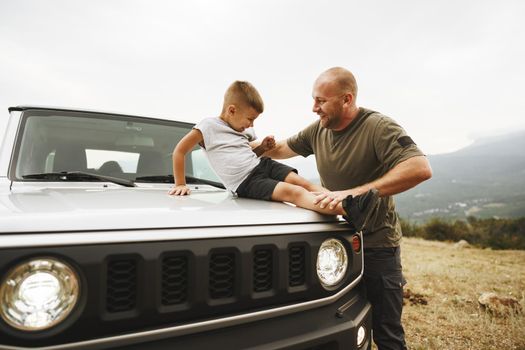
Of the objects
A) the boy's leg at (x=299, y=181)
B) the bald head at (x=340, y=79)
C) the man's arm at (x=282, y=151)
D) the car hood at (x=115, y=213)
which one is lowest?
the car hood at (x=115, y=213)

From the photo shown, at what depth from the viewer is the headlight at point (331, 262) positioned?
5.62 feet

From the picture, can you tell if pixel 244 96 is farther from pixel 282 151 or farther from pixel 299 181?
pixel 282 151

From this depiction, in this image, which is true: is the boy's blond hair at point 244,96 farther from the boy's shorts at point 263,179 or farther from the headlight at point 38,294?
the headlight at point 38,294

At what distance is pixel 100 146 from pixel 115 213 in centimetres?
166

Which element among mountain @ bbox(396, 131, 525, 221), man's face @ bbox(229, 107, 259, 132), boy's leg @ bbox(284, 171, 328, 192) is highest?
man's face @ bbox(229, 107, 259, 132)

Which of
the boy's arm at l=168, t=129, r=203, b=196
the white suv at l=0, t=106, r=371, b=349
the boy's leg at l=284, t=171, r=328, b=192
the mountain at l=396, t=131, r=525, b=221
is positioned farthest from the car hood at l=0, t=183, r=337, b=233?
the mountain at l=396, t=131, r=525, b=221

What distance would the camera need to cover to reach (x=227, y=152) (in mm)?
2588

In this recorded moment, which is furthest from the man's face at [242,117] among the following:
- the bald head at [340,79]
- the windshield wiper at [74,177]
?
the windshield wiper at [74,177]

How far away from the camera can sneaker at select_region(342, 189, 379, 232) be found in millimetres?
1775

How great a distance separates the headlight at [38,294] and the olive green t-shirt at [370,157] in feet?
6.67

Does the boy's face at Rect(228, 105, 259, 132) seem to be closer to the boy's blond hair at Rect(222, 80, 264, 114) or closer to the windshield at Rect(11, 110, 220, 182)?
the boy's blond hair at Rect(222, 80, 264, 114)

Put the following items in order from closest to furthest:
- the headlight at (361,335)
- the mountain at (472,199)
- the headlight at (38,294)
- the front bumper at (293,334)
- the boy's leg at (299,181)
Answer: the headlight at (38,294)
the front bumper at (293,334)
the headlight at (361,335)
the boy's leg at (299,181)
the mountain at (472,199)

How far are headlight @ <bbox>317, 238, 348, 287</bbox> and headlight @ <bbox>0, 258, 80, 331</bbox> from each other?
3.50 feet

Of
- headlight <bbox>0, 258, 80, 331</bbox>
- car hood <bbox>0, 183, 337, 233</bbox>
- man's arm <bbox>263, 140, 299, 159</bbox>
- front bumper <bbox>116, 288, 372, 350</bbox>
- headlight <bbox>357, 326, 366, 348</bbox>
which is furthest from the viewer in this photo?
man's arm <bbox>263, 140, 299, 159</bbox>
